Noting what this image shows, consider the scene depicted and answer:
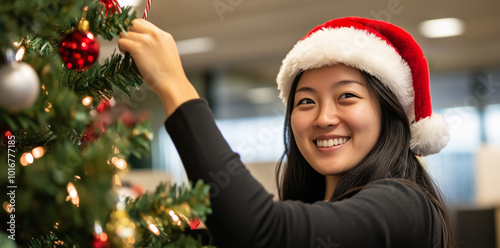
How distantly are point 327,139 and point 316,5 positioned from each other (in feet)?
12.0

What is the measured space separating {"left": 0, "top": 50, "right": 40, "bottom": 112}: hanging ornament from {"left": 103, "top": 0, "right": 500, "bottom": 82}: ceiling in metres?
3.74

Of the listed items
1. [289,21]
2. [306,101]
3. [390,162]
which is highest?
[289,21]

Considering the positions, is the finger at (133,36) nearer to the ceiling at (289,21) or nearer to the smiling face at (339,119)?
the smiling face at (339,119)

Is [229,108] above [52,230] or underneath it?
underneath

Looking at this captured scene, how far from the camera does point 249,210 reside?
20.6 inches

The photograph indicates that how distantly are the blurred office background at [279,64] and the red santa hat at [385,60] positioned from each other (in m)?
1.47

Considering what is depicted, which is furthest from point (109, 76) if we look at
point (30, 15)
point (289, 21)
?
point (289, 21)

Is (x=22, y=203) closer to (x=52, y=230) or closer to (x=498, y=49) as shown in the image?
(x=52, y=230)

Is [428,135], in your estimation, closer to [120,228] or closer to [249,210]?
[249,210]

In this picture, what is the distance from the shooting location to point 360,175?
834 mm

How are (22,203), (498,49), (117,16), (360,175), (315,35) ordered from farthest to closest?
(498,49), (315,35), (360,175), (117,16), (22,203)

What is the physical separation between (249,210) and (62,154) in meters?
0.23

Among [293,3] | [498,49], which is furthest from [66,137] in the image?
[498,49]

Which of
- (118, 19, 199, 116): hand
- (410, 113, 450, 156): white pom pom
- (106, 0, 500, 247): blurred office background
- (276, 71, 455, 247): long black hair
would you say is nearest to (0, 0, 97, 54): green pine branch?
(118, 19, 199, 116): hand
